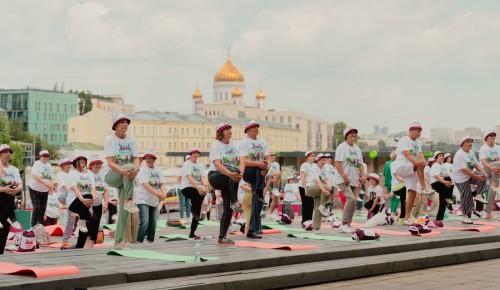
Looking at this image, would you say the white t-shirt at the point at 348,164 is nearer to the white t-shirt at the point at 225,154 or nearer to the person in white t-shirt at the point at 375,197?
the white t-shirt at the point at 225,154

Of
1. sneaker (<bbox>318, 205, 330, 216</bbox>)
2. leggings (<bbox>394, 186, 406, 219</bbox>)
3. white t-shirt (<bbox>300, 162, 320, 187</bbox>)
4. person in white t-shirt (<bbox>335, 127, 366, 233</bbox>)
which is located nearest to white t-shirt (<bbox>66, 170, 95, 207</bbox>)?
person in white t-shirt (<bbox>335, 127, 366, 233</bbox>)

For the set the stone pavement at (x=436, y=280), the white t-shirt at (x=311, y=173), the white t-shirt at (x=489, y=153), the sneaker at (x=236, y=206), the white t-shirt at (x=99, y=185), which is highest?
the white t-shirt at (x=489, y=153)

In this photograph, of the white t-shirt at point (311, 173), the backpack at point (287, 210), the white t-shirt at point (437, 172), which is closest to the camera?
the white t-shirt at point (311, 173)

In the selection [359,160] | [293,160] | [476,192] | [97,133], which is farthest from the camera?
[97,133]

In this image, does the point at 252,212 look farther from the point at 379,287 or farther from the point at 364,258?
the point at 379,287

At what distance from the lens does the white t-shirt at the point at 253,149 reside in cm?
1470

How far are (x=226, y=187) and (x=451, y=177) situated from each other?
23.3 ft

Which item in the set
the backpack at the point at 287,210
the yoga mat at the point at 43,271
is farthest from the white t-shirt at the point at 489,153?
the yoga mat at the point at 43,271

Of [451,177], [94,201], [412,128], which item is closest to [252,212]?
[94,201]

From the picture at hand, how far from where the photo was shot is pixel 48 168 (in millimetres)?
18422

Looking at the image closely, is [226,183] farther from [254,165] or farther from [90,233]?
[90,233]

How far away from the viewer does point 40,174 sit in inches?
706

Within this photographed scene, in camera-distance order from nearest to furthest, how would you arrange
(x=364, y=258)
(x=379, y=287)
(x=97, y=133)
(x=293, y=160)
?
(x=379, y=287), (x=364, y=258), (x=293, y=160), (x=97, y=133)

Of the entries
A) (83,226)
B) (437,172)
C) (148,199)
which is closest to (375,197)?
(437,172)
